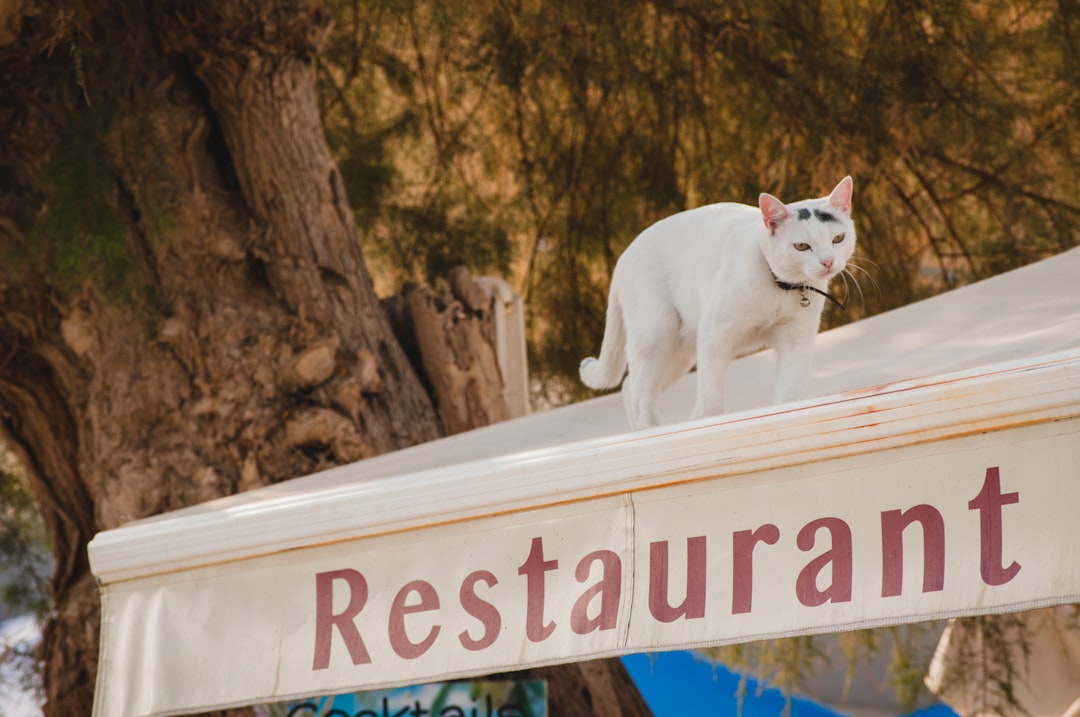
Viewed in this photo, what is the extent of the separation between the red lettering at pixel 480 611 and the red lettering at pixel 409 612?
0.05 m

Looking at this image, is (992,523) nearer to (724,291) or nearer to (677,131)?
(724,291)

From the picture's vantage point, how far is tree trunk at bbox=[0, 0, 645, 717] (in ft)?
11.0

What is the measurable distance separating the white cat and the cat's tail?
0.02 metres

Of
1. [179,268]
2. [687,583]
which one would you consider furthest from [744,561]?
[179,268]

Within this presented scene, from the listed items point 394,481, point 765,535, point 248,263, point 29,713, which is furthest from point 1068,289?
point 29,713

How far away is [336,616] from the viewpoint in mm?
1899

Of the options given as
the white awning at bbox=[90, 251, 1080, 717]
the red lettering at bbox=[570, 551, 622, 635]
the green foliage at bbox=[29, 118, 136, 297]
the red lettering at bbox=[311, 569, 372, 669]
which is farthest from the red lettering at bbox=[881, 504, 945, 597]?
the green foliage at bbox=[29, 118, 136, 297]

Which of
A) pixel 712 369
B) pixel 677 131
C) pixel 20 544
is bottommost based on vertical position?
pixel 712 369

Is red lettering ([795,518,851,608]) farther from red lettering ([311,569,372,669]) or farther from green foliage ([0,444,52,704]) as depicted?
green foliage ([0,444,52,704])

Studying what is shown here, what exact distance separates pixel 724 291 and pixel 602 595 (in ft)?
1.89

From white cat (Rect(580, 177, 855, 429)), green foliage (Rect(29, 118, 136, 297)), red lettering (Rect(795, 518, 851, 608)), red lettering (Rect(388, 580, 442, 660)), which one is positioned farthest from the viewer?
green foliage (Rect(29, 118, 136, 297))

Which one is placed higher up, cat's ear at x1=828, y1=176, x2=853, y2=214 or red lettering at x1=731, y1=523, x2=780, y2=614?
cat's ear at x1=828, y1=176, x2=853, y2=214

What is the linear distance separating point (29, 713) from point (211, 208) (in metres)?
2.23

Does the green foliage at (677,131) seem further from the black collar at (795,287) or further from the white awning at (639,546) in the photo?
the white awning at (639,546)
